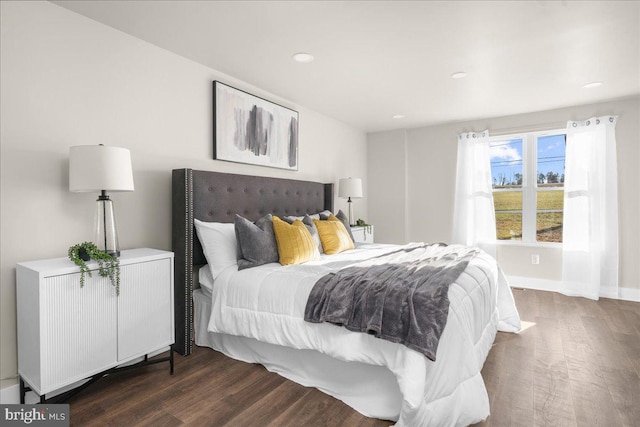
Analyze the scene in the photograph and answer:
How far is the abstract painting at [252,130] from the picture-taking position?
3.24 meters

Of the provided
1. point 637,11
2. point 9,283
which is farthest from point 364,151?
point 9,283

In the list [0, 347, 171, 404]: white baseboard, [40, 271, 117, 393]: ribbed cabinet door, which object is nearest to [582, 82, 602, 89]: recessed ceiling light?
[40, 271, 117, 393]: ribbed cabinet door

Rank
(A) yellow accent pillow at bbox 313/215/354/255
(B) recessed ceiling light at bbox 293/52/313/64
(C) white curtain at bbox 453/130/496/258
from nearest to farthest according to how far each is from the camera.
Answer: (B) recessed ceiling light at bbox 293/52/313/64 < (A) yellow accent pillow at bbox 313/215/354/255 < (C) white curtain at bbox 453/130/496/258

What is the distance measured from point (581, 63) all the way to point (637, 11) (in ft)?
2.82

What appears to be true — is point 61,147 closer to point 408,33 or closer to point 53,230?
point 53,230

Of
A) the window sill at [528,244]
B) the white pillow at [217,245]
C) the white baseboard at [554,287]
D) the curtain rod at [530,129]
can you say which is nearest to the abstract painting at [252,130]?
the white pillow at [217,245]

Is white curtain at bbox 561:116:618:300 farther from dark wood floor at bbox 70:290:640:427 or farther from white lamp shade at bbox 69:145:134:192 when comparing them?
white lamp shade at bbox 69:145:134:192

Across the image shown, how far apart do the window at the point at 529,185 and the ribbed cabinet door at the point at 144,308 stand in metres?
4.60

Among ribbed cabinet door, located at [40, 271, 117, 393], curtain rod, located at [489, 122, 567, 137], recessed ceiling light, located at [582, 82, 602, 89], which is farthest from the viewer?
curtain rod, located at [489, 122, 567, 137]

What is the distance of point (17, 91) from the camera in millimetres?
2031

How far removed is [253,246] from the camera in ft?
8.91

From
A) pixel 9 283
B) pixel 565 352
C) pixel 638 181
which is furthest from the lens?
pixel 638 181

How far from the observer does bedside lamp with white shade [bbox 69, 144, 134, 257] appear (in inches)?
79.8

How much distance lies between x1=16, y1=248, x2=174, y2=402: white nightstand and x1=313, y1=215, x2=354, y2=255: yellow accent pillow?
1.46 metres
